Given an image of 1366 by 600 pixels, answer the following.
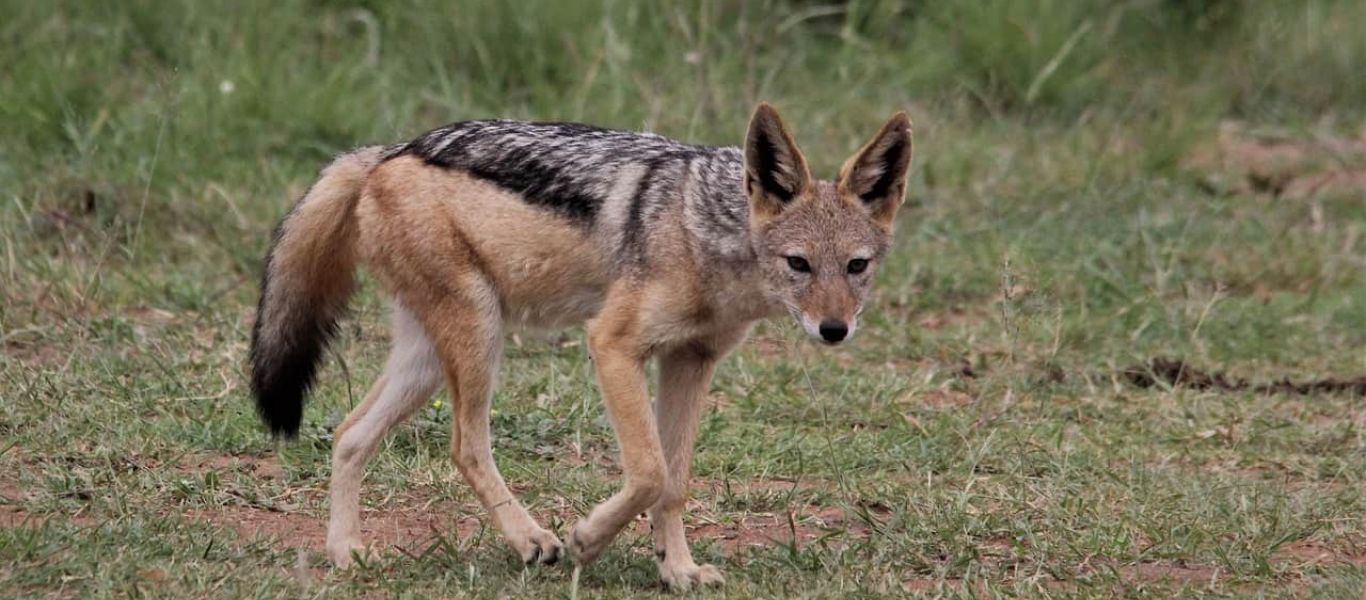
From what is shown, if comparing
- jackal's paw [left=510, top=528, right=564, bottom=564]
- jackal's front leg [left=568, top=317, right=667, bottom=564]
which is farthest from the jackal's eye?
jackal's paw [left=510, top=528, right=564, bottom=564]

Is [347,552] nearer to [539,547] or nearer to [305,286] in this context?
[539,547]

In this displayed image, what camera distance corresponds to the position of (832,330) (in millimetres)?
4840

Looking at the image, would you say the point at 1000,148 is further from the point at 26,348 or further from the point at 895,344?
the point at 26,348

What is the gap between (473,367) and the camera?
5.11 meters

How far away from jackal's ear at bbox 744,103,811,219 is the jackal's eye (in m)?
0.15

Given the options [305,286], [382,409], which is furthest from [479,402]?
[305,286]

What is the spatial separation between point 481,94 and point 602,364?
494 cm

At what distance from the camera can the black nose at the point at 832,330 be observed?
4840mm

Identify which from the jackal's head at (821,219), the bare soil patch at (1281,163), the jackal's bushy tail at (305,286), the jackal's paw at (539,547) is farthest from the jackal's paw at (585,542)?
the bare soil patch at (1281,163)

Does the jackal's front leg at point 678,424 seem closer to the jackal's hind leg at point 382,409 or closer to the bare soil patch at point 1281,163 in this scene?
the jackal's hind leg at point 382,409

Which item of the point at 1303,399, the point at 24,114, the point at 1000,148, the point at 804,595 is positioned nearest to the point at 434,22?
the point at 24,114

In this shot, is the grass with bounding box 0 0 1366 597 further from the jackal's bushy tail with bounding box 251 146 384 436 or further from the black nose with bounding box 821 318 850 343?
the black nose with bounding box 821 318 850 343

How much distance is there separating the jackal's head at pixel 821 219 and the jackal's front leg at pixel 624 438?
42cm

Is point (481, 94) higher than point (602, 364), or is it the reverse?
point (602, 364)
